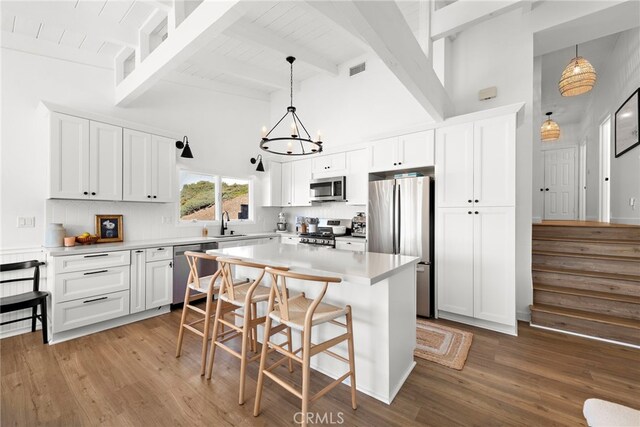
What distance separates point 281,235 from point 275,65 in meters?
2.90

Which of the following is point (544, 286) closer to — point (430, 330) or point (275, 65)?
point (430, 330)

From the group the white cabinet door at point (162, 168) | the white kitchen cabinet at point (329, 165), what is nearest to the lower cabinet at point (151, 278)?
the white cabinet door at point (162, 168)

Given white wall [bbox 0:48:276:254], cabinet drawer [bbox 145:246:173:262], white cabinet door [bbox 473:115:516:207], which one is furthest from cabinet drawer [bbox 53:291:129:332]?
white cabinet door [bbox 473:115:516:207]

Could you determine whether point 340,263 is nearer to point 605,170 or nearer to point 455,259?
point 455,259

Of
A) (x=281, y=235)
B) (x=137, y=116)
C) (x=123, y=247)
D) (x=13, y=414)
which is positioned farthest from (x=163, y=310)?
(x=137, y=116)

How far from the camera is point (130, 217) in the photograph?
3818mm

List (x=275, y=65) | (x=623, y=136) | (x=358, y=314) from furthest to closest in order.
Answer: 1. (x=275, y=65)
2. (x=623, y=136)
3. (x=358, y=314)

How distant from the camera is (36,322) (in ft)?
9.81

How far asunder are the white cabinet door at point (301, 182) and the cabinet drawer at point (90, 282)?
2781mm

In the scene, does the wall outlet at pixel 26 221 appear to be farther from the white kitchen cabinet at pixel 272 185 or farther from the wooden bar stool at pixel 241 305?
the white kitchen cabinet at pixel 272 185

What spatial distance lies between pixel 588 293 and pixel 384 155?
278 centimetres

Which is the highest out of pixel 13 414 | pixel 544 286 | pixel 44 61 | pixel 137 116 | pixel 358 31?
pixel 44 61

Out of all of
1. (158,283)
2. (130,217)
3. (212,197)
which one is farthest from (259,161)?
(158,283)

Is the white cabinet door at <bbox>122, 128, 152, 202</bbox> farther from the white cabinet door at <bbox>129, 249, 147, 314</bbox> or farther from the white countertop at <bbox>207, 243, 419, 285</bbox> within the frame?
the white countertop at <bbox>207, 243, 419, 285</bbox>
